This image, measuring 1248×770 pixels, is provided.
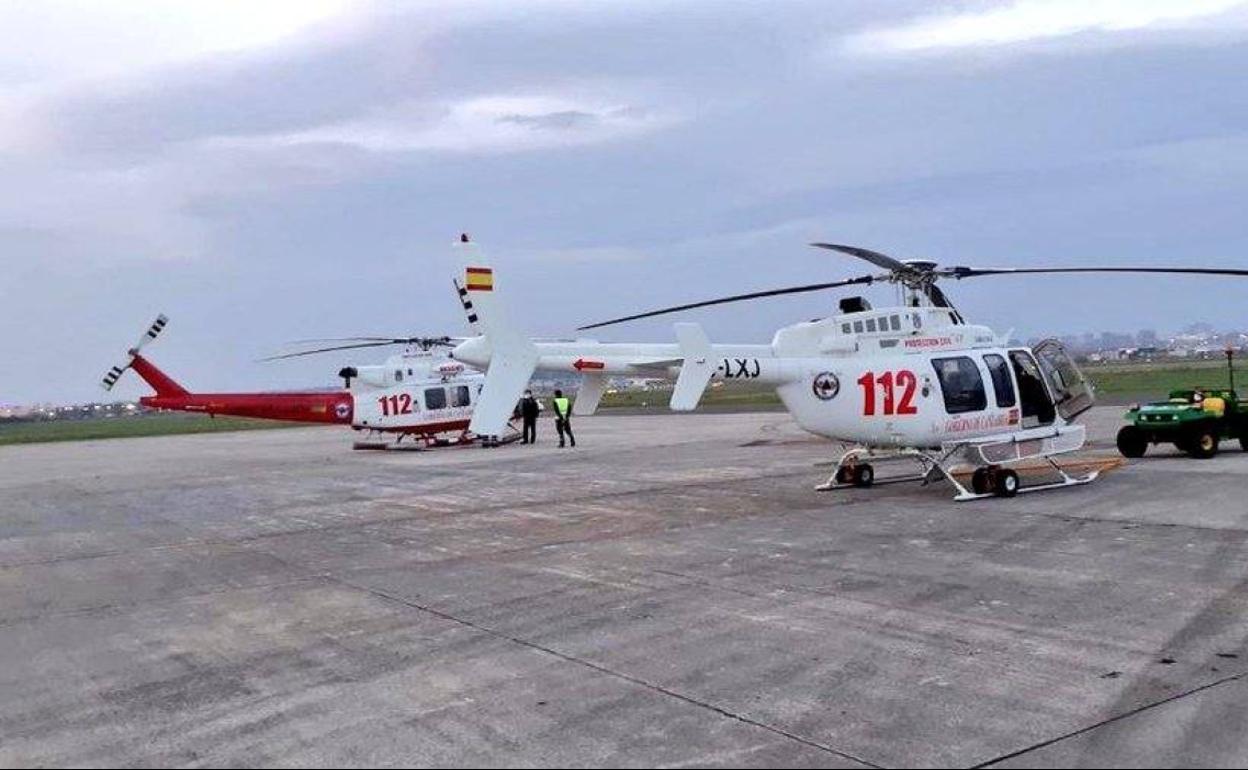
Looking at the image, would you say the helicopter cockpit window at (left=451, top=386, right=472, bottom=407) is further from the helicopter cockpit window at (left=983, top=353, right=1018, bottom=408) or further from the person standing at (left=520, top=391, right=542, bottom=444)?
the helicopter cockpit window at (left=983, top=353, right=1018, bottom=408)

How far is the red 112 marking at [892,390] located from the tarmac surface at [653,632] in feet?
3.82

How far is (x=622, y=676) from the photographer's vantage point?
20.9 feet

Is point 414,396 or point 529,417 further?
point 529,417

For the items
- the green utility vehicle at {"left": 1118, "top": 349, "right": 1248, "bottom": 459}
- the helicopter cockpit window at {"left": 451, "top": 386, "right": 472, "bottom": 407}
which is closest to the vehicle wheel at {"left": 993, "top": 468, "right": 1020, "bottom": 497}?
the green utility vehicle at {"left": 1118, "top": 349, "right": 1248, "bottom": 459}

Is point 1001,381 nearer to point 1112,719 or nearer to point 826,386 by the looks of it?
point 826,386

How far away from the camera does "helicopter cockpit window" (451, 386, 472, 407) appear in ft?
97.5

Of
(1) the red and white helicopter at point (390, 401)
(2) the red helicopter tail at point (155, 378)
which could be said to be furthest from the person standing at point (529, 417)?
(2) the red helicopter tail at point (155, 378)

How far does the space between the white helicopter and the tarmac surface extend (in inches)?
32.5

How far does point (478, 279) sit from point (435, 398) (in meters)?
16.9

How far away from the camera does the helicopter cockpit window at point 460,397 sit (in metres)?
29.7

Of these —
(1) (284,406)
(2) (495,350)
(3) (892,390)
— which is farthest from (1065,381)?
(1) (284,406)

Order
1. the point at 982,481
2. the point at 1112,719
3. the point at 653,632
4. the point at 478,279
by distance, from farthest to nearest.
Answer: the point at 982,481 < the point at 478,279 < the point at 653,632 < the point at 1112,719

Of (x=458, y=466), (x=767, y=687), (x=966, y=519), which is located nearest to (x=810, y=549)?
(x=966, y=519)

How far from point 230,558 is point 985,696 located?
8.53m
